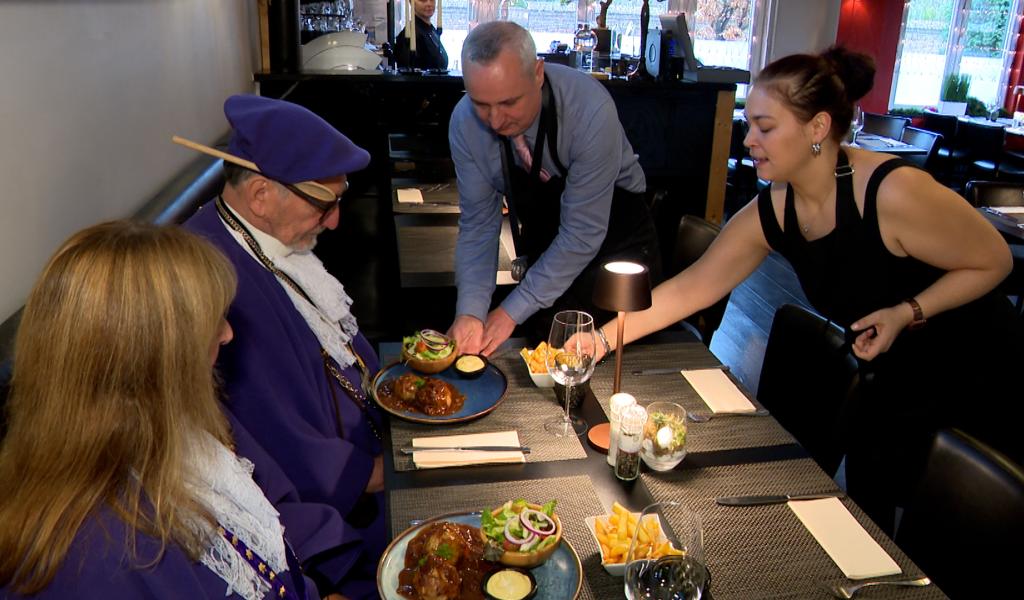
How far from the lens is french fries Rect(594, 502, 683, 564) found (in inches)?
49.5

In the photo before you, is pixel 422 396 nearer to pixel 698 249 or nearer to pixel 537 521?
pixel 537 521

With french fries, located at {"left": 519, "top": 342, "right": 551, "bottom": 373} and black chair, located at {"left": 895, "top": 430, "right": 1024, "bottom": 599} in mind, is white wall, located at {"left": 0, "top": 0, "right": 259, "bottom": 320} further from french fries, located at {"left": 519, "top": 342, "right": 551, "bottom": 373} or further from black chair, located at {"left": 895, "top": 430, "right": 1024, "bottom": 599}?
black chair, located at {"left": 895, "top": 430, "right": 1024, "bottom": 599}

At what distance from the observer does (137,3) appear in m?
2.40

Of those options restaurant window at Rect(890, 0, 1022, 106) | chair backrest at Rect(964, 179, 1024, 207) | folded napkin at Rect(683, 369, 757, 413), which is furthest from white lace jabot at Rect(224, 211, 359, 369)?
restaurant window at Rect(890, 0, 1022, 106)

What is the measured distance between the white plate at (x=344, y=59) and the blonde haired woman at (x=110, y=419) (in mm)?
3843

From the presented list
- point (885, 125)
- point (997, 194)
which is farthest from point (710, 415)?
point (885, 125)

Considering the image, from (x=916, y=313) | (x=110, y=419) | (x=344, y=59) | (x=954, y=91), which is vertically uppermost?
(x=344, y=59)

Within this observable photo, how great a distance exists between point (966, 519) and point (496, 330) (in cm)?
127

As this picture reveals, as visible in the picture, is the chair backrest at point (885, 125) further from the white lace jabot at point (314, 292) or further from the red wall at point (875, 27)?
the white lace jabot at point (314, 292)

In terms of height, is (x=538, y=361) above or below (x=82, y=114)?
below

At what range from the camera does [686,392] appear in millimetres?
1992

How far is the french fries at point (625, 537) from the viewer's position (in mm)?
1257

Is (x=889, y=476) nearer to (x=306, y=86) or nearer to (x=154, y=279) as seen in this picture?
(x=154, y=279)

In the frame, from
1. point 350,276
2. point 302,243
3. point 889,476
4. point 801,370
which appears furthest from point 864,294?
point 350,276
